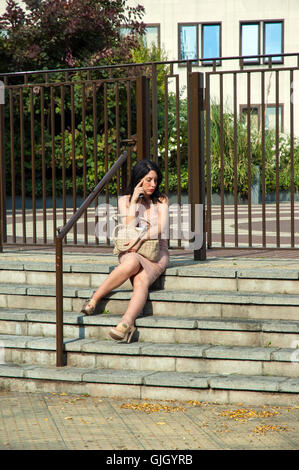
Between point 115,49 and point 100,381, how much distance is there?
1404cm

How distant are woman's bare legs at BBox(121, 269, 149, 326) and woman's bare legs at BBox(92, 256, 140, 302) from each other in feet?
0.22

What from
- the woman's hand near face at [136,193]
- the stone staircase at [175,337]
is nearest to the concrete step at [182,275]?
the stone staircase at [175,337]

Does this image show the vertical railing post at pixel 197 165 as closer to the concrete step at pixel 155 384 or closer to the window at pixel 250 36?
the concrete step at pixel 155 384

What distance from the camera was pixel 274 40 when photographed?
27.5m

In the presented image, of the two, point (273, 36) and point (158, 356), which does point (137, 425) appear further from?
point (273, 36)

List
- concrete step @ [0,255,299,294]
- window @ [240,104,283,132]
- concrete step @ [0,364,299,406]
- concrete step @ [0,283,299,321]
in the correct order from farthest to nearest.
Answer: window @ [240,104,283,132], concrete step @ [0,255,299,294], concrete step @ [0,283,299,321], concrete step @ [0,364,299,406]

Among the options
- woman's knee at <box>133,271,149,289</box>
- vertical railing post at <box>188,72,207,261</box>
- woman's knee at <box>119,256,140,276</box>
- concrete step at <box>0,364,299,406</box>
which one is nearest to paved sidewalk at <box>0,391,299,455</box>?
concrete step at <box>0,364,299,406</box>

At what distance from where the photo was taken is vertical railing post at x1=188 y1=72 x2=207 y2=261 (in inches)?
289

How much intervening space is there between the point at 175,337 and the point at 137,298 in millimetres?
414

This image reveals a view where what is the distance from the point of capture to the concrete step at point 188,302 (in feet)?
20.6

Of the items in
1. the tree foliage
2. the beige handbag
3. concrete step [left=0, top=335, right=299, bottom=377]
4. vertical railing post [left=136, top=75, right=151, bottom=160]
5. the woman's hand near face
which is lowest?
concrete step [left=0, top=335, right=299, bottom=377]

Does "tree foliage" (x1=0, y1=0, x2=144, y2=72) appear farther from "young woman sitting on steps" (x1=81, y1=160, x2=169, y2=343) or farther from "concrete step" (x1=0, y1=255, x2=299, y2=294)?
"young woman sitting on steps" (x1=81, y1=160, x2=169, y2=343)

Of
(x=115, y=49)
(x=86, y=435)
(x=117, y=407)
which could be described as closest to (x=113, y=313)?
(x=117, y=407)

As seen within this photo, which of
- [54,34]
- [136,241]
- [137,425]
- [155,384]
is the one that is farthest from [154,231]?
[54,34]
